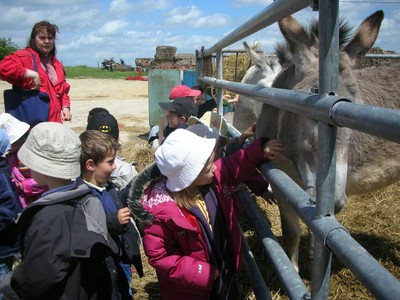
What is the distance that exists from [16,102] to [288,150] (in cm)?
287

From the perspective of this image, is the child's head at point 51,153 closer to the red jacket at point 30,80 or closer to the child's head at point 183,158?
the child's head at point 183,158

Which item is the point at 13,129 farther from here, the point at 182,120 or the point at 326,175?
the point at 326,175

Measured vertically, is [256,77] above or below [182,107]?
above

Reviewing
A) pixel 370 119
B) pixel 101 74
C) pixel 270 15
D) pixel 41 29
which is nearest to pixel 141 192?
pixel 270 15

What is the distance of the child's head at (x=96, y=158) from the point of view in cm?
236

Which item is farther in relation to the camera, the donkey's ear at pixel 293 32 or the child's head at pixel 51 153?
the donkey's ear at pixel 293 32

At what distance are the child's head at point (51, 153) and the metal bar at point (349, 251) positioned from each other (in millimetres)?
1132

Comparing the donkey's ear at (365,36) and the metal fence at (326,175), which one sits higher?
the donkey's ear at (365,36)

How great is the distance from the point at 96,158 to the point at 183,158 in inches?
30.5

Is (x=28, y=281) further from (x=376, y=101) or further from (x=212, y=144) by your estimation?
(x=376, y=101)

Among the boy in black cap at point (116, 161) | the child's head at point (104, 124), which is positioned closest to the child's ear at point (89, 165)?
the boy in black cap at point (116, 161)

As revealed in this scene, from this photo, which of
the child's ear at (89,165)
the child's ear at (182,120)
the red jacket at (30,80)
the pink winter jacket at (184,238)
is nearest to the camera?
the pink winter jacket at (184,238)

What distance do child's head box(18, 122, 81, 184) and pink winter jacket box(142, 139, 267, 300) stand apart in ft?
1.35

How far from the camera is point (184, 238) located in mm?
1883
